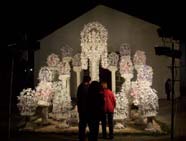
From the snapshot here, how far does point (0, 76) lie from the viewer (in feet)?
94.0

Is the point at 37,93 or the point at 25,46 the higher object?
the point at 25,46

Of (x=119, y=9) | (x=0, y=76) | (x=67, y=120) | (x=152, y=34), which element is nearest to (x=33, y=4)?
(x=119, y=9)

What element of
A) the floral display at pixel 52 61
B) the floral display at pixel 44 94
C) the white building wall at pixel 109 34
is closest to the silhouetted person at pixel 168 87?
the white building wall at pixel 109 34

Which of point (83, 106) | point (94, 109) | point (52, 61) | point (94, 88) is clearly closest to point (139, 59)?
point (52, 61)

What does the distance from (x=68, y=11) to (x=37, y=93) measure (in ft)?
21.9

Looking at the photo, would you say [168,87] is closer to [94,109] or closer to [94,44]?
[94,44]

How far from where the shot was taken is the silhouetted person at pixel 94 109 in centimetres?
1244

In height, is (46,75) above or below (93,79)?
above

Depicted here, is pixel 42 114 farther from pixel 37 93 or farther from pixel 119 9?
pixel 119 9

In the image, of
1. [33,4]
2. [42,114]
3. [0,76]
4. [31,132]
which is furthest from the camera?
[0,76]

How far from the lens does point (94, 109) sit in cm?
1246

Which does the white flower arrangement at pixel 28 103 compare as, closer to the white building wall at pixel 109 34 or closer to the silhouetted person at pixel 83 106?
the silhouetted person at pixel 83 106

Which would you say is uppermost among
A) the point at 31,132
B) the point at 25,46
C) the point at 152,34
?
the point at 152,34

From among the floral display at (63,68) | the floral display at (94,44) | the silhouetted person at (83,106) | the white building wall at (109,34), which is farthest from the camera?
the white building wall at (109,34)
